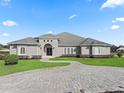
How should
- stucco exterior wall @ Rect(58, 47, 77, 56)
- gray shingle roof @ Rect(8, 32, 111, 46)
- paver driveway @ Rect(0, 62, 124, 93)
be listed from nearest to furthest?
paver driveway @ Rect(0, 62, 124, 93) → gray shingle roof @ Rect(8, 32, 111, 46) → stucco exterior wall @ Rect(58, 47, 77, 56)

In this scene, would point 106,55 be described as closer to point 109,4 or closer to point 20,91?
point 109,4

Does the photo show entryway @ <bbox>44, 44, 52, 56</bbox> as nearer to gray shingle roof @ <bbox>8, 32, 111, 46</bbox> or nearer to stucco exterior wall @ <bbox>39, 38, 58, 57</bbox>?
stucco exterior wall @ <bbox>39, 38, 58, 57</bbox>

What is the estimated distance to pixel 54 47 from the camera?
44094 mm

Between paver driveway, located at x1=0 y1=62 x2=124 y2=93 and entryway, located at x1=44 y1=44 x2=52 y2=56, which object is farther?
entryway, located at x1=44 y1=44 x2=52 y2=56

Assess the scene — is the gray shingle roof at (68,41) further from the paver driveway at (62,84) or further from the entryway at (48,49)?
the paver driveway at (62,84)

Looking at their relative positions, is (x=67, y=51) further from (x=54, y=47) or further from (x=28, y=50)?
(x=28, y=50)

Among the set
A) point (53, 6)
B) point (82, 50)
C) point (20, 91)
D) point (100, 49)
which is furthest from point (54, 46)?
point (20, 91)

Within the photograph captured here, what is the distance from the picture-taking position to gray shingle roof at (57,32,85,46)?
45531 mm

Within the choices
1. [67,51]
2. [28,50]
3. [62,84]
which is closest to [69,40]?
[67,51]

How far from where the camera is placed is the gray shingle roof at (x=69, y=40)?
45.5 meters

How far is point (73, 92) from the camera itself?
9.62m

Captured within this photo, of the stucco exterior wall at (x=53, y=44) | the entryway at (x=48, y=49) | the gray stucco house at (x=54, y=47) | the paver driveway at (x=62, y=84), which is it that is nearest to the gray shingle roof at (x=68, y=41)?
the gray stucco house at (x=54, y=47)

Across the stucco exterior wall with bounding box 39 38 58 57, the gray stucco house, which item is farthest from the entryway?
the stucco exterior wall with bounding box 39 38 58 57

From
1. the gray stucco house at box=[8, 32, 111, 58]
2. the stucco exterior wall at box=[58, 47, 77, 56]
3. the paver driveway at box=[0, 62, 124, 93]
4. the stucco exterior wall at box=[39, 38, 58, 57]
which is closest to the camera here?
the paver driveway at box=[0, 62, 124, 93]
